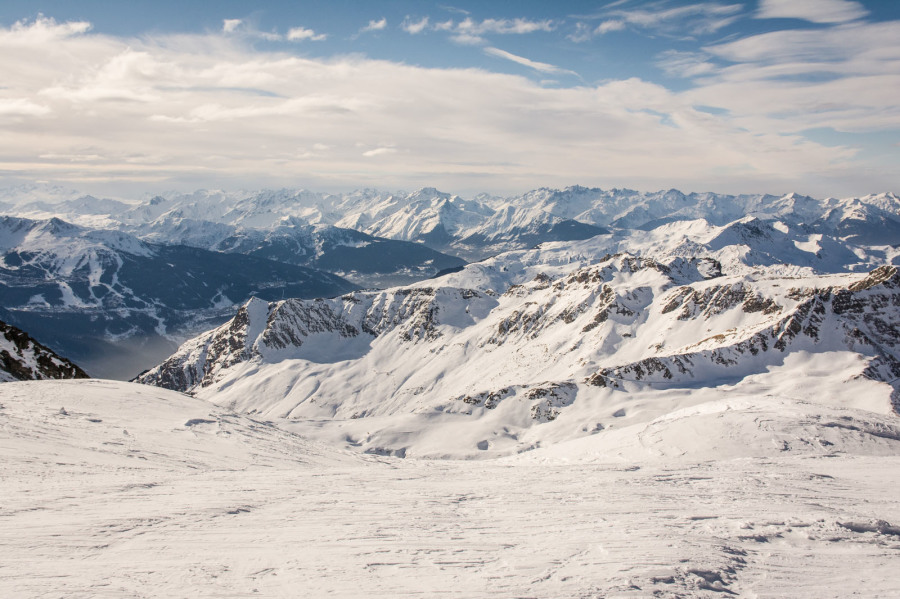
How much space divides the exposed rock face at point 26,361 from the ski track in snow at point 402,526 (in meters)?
23.9

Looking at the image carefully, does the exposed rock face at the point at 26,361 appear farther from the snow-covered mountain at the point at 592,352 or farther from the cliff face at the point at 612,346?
the cliff face at the point at 612,346

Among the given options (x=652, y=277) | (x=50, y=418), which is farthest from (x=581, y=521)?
(x=652, y=277)

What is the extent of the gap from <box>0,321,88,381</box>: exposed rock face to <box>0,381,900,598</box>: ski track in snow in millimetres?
23936

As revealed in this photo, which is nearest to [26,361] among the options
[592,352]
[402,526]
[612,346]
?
[402,526]

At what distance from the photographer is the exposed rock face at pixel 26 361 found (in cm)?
4969

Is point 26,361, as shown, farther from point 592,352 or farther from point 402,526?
point 592,352

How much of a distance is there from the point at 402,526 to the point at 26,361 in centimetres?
5564

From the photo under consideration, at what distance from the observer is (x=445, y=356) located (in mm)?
187875

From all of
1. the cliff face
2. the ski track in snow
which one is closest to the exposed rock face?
the ski track in snow

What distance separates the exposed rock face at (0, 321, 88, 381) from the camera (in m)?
49.7

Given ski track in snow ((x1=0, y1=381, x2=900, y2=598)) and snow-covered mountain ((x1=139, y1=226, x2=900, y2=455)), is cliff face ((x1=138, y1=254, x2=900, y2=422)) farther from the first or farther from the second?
ski track in snow ((x1=0, y1=381, x2=900, y2=598))

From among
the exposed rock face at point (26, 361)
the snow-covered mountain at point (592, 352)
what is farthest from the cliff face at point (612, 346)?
the exposed rock face at point (26, 361)

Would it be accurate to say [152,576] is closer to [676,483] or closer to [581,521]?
[581,521]

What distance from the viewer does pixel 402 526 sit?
18375 mm
